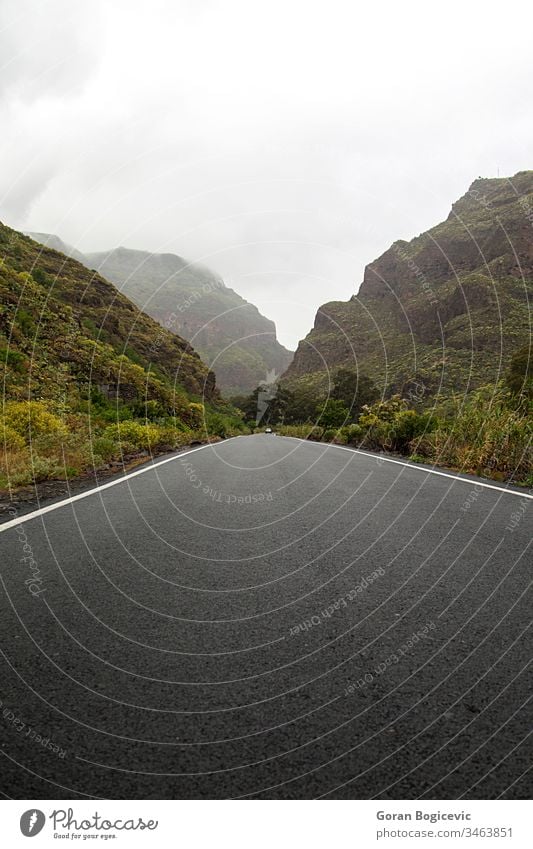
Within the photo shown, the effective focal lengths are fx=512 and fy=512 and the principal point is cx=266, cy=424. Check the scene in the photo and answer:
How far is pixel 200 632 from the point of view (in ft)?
8.21

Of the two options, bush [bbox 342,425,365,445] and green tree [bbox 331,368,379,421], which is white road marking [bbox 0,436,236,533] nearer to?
bush [bbox 342,425,365,445]

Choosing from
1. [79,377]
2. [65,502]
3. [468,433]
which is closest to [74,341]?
[79,377]

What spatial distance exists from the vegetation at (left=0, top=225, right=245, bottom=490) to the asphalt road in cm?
436

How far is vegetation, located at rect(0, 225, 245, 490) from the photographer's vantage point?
10125 millimetres

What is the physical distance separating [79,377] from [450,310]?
203 ft

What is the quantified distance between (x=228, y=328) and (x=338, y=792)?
3849 inches

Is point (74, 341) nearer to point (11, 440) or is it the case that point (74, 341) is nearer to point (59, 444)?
point (59, 444)

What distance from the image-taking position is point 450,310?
72.2 m

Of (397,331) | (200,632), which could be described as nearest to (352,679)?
(200,632)

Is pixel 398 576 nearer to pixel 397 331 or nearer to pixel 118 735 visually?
pixel 118 735

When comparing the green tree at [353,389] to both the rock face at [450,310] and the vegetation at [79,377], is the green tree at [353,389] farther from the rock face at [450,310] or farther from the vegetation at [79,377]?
the vegetation at [79,377]

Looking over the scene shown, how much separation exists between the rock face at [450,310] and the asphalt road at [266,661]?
1486 inches

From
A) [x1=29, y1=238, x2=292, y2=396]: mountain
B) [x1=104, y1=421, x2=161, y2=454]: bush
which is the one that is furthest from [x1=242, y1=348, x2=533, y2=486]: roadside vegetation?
[x1=29, y1=238, x2=292, y2=396]: mountain

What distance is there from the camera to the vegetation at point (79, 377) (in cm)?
1012
